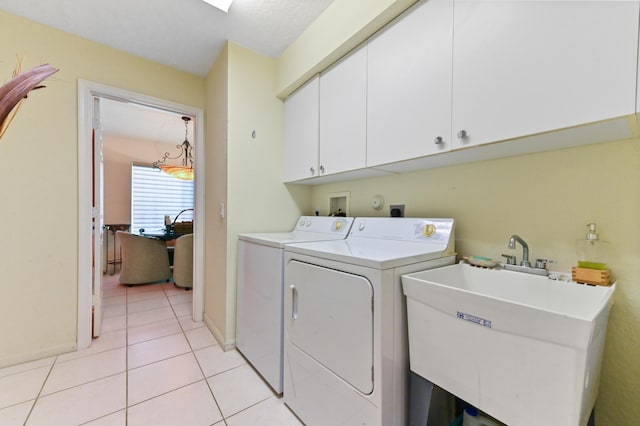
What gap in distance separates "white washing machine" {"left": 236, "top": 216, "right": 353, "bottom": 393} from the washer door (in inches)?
6.2

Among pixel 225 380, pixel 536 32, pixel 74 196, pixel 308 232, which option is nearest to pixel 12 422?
pixel 225 380

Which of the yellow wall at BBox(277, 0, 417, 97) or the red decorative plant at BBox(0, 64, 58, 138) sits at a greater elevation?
the yellow wall at BBox(277, 0, 417, 97)

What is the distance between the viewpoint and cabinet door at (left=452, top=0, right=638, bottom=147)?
739mm

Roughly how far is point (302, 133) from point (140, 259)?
3.23m

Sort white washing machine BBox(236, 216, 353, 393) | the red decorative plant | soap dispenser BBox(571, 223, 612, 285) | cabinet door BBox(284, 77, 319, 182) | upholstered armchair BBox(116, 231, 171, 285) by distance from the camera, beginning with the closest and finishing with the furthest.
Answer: the red decorative plant, soap dispenser BBox(571, 223, 612, 285), white washing machine BBox(236, 216, 353, 393), cabinet door BBox(284, 77, 319, 182), upholstered armchair BBox(116, 231, 171, 285)

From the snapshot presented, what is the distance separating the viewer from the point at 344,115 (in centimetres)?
163

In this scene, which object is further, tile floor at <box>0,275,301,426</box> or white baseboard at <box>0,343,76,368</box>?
white baseboard at <box>0,343,76,368</box>

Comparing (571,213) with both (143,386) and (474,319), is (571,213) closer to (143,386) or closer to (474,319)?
(474,319)

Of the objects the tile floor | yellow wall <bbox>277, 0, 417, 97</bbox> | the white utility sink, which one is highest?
yellow wall <bbox>277, 0, 417, 97</bbox>

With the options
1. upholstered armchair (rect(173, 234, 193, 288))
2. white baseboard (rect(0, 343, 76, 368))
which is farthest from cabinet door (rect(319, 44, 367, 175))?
upholstered armchair (rect(173, 234, 193, 288))

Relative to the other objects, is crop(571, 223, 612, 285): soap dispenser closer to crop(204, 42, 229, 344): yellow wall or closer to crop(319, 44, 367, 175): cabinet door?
crop(319, 44, 367, 175): cabinet door

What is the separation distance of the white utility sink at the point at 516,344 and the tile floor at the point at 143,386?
92 centimetres

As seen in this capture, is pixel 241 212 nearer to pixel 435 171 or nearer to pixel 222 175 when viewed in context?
pixel 222 175

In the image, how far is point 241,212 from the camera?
2.01 m
